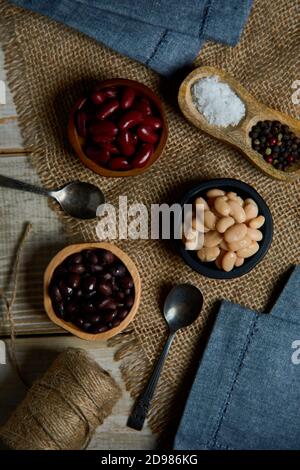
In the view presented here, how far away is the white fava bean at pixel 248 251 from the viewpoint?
4.72 ft

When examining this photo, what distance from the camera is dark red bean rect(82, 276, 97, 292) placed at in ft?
4.74

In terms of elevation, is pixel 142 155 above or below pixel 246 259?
above

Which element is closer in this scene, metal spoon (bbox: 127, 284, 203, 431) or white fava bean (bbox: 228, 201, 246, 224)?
white fava bean (bbox: 228, 201, 246, 224)

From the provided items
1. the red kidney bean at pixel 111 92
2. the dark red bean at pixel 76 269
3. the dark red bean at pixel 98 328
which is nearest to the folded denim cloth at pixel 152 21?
the red kidney bean at pixel 111 92

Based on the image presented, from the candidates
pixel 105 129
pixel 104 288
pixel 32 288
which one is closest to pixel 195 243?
pixel 104 288

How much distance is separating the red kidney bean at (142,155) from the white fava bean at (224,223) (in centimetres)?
24

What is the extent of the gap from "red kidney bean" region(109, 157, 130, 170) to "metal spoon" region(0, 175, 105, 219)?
0.43 ft

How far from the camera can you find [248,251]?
4.74ft

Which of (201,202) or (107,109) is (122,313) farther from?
(107,109)

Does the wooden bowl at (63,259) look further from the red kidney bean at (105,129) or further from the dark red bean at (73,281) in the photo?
the red kidney bean at (105,129)

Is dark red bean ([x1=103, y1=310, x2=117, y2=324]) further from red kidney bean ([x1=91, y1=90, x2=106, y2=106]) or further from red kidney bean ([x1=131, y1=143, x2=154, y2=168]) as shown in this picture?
red kidney bean ([x1=91, y1=90, x2=106, y2=106])

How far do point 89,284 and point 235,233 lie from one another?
1.25ft

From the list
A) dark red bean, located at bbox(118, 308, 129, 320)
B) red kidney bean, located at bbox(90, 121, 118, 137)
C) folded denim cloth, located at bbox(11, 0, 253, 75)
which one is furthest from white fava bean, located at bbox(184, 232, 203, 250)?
folded denim cloth, located at bbox(11, 0, 253, 75)

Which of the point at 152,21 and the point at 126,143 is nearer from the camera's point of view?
the point at 126,143
